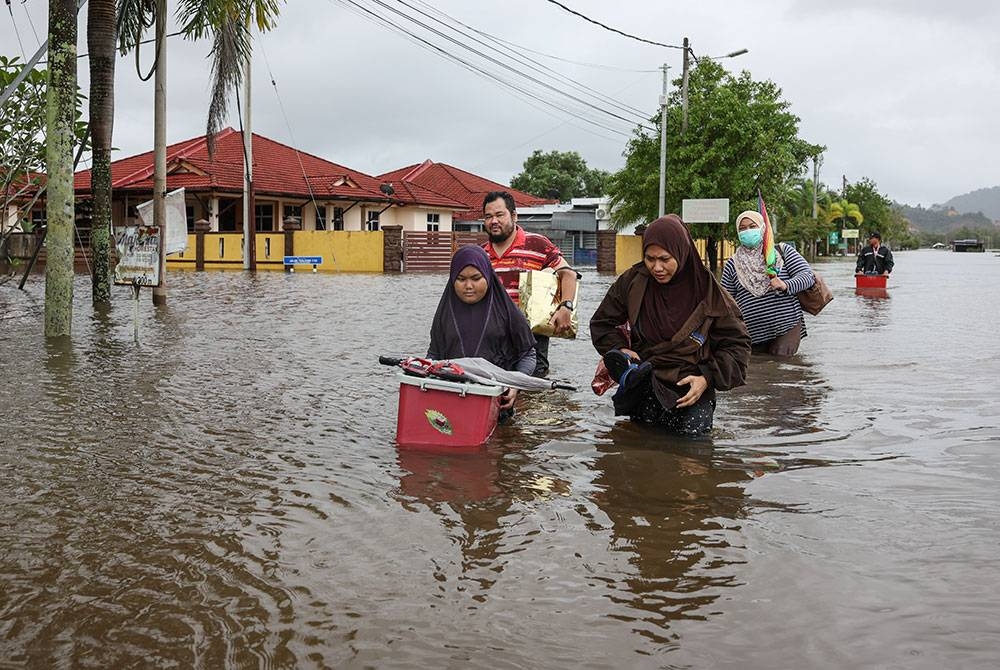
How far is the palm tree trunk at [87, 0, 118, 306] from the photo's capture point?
14547 millimetres

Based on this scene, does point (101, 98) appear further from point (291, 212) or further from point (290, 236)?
point (291, 212)

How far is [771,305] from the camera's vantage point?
33.7ft

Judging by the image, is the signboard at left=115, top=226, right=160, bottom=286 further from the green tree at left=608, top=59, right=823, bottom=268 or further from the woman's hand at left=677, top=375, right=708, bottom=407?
the green tree at left=608, top=59, right=823, bottom=268

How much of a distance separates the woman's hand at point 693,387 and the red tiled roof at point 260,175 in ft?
97.9

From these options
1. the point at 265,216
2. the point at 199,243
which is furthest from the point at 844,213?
the point at 199,243

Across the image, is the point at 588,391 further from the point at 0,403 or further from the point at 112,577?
the point at 112,577

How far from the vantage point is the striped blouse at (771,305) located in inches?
399

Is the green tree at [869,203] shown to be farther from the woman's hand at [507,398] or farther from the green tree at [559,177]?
the woman's hand at [507,398]

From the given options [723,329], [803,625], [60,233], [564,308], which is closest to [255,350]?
[60,233]

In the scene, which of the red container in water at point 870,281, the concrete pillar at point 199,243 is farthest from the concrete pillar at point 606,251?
the red container in water at point 870,281

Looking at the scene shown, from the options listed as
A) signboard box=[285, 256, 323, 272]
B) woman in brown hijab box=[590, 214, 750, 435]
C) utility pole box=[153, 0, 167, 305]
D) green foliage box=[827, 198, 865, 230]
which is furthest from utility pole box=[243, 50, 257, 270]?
green foliage box=[827, 198, 865, 230]

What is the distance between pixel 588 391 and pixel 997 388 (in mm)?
3484

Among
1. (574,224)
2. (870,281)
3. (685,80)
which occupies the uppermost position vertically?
(685,80)

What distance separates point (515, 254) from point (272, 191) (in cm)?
3069
